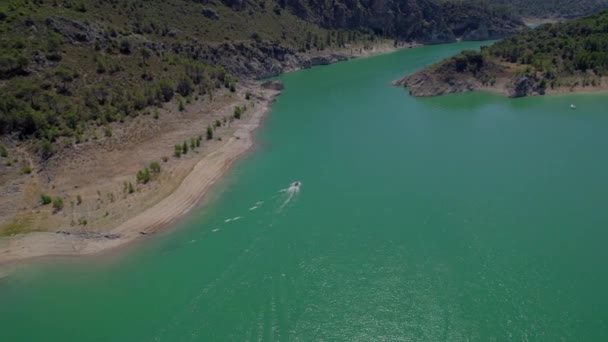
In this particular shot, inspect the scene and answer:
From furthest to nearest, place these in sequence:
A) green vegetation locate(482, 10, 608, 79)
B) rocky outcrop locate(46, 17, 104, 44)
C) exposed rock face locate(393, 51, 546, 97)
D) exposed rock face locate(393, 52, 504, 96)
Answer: exposed rock face locate(393, 52, 504, 96) < green vegetation locate(482, 10, 608, 79) < exposed rock face locate(393, 51, 546, 97) < rocky outcrop locate(46, 17, 104, 44)

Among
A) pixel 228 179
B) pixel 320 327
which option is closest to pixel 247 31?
pixel 228 179

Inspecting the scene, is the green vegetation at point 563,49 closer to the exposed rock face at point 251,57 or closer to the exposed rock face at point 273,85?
A: the exposed rock face at point 273,85

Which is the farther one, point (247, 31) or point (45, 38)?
point (247, 31)

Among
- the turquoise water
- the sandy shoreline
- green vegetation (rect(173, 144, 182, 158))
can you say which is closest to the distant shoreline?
the sandy shoreline

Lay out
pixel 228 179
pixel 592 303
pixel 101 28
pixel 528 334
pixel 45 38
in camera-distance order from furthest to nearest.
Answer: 1. pixel 101 28
2. pixel 45 38
3. pixel 228 179
4. pixel 592 303
5. pixel 528 334

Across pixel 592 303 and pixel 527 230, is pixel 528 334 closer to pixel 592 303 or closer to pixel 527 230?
pixel 592 303

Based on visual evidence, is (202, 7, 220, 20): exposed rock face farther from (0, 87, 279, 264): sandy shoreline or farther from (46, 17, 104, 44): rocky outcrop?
(0, 87, 279, 264): sandy shoreline

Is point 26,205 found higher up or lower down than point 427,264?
higher up
